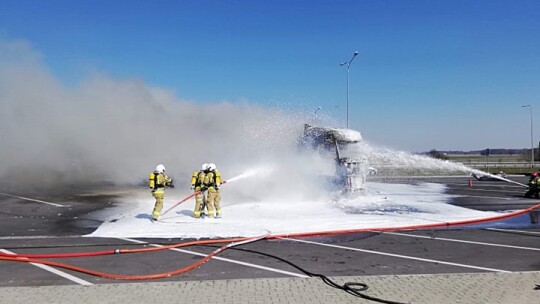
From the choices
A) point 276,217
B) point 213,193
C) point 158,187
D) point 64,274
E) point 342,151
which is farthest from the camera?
point 342,151

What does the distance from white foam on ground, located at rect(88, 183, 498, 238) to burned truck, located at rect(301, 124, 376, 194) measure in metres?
0.69

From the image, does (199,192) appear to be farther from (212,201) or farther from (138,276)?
(138,276)

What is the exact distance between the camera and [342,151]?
1666 cm

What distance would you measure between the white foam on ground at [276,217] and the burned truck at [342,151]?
693mm

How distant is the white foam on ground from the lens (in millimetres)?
10243

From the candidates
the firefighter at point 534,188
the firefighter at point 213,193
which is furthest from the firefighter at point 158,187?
the firefighter at point 534,188

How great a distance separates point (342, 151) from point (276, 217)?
536 cm

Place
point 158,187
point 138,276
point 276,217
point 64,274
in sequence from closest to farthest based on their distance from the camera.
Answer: point 138,276 < point 64,274 < point 158,187 < point 276,217

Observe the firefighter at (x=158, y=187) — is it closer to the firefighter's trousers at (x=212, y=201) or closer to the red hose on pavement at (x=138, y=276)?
the firefighter's trousers at (x=212, y=201)

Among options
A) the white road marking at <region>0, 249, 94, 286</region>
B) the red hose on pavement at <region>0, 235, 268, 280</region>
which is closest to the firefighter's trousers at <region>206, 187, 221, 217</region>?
the red hose on pavement at <region>0, 235, 268, 280</region>

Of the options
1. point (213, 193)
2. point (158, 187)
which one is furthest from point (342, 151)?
point (158, 187)

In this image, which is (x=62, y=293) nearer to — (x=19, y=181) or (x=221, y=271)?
(x=221, y=271)

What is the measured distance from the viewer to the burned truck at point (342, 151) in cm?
1627

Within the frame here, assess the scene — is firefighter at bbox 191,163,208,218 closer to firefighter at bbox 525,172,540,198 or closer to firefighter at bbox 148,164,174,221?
firefighter at bbox 148,164,174,221
